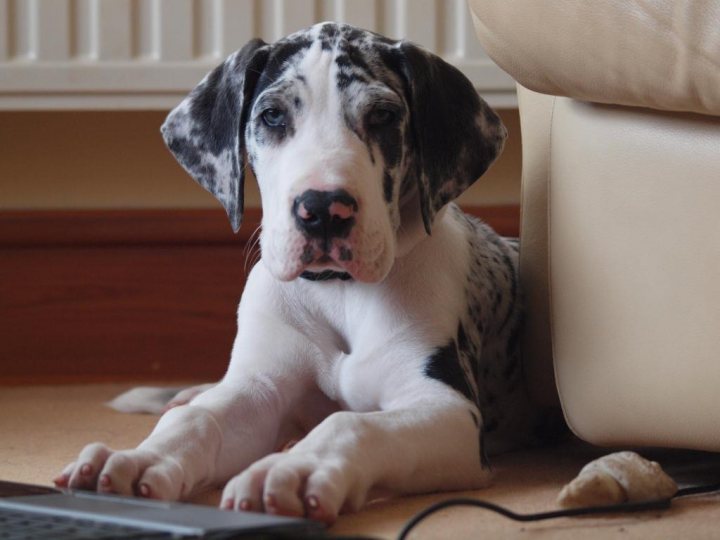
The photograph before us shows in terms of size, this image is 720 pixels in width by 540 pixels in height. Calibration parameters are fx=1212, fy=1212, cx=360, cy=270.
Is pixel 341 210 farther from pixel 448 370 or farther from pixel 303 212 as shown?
pixel 448 370

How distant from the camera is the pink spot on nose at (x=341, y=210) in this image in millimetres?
1605

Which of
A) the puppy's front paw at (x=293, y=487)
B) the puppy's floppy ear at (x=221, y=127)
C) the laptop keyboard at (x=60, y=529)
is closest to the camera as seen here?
the laptop keyboard at (x=60, y=529)

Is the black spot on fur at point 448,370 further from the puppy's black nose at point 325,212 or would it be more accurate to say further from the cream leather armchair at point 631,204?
the puppy's black nose at point 325,212

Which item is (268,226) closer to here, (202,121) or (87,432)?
(202,121)

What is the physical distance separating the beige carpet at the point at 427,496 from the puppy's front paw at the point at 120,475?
0.46 ft

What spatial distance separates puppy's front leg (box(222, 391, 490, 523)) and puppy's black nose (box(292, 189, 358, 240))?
252mm

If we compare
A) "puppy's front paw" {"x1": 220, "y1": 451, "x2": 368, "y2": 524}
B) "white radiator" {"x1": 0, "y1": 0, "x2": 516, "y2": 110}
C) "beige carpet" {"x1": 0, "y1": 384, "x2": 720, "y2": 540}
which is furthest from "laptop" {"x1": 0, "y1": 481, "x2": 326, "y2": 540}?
"white radiator" {"x1": 0, "y1": 0, "x2": 516, "y2": 110}

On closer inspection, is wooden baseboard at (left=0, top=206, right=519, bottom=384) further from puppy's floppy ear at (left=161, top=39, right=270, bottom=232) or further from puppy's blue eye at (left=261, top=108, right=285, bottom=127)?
puppy's blue eye at (left=261, top=108, right=285, bottom=127)

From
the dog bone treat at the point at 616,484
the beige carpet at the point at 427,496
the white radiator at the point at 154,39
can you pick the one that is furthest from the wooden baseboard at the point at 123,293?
the dog bone treat at the point at 616,484

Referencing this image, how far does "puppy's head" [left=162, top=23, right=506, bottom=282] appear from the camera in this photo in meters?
1.65

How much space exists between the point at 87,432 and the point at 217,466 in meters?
0.69

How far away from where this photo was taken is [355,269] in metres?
1.67

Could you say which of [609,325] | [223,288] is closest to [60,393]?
[223,288]

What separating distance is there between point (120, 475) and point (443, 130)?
2.52 ft
